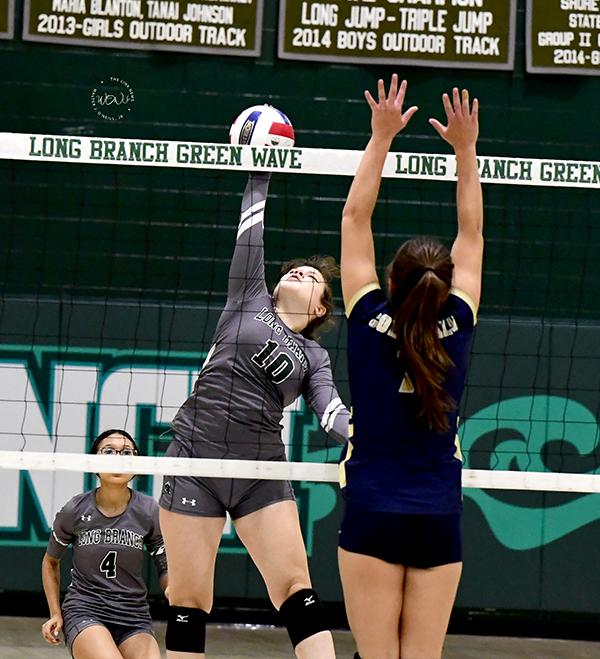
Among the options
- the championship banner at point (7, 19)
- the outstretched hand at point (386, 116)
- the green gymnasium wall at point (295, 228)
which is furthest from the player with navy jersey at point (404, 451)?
the championship banner at point (7, 19)

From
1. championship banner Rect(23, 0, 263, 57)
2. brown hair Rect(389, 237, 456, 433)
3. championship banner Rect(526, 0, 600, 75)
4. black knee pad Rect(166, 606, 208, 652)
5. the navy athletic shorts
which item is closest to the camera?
brown hair Rect(389, 237, 456, 433)

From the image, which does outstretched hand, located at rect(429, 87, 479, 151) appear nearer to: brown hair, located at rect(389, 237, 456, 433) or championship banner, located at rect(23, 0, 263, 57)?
brown hair, located at rect(389, 237, 456, 433)

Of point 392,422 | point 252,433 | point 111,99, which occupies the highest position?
point 111,99

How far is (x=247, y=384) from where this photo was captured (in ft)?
12.8

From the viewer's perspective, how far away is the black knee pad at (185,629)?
12.1 ft

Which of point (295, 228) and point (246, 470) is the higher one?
point (295, 228)

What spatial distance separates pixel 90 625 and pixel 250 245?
1.84 metres

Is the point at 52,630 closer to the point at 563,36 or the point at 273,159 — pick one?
the point at 273,159

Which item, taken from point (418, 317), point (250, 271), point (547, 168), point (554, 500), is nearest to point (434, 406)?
point (418, 317)

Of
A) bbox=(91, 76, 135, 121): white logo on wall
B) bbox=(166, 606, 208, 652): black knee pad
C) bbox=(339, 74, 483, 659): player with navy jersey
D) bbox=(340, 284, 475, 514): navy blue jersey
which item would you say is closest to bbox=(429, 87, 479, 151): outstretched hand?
bbox=(339, 74, 483, 659): player with navy jersey

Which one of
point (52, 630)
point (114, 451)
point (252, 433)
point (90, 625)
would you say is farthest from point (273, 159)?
point (52, 630)

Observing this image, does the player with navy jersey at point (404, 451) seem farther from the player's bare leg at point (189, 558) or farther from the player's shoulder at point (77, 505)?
the player's shoulder at point (77, 505)

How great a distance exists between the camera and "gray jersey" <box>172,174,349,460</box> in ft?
12.6

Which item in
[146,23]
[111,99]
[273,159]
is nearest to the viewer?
[273,159]
